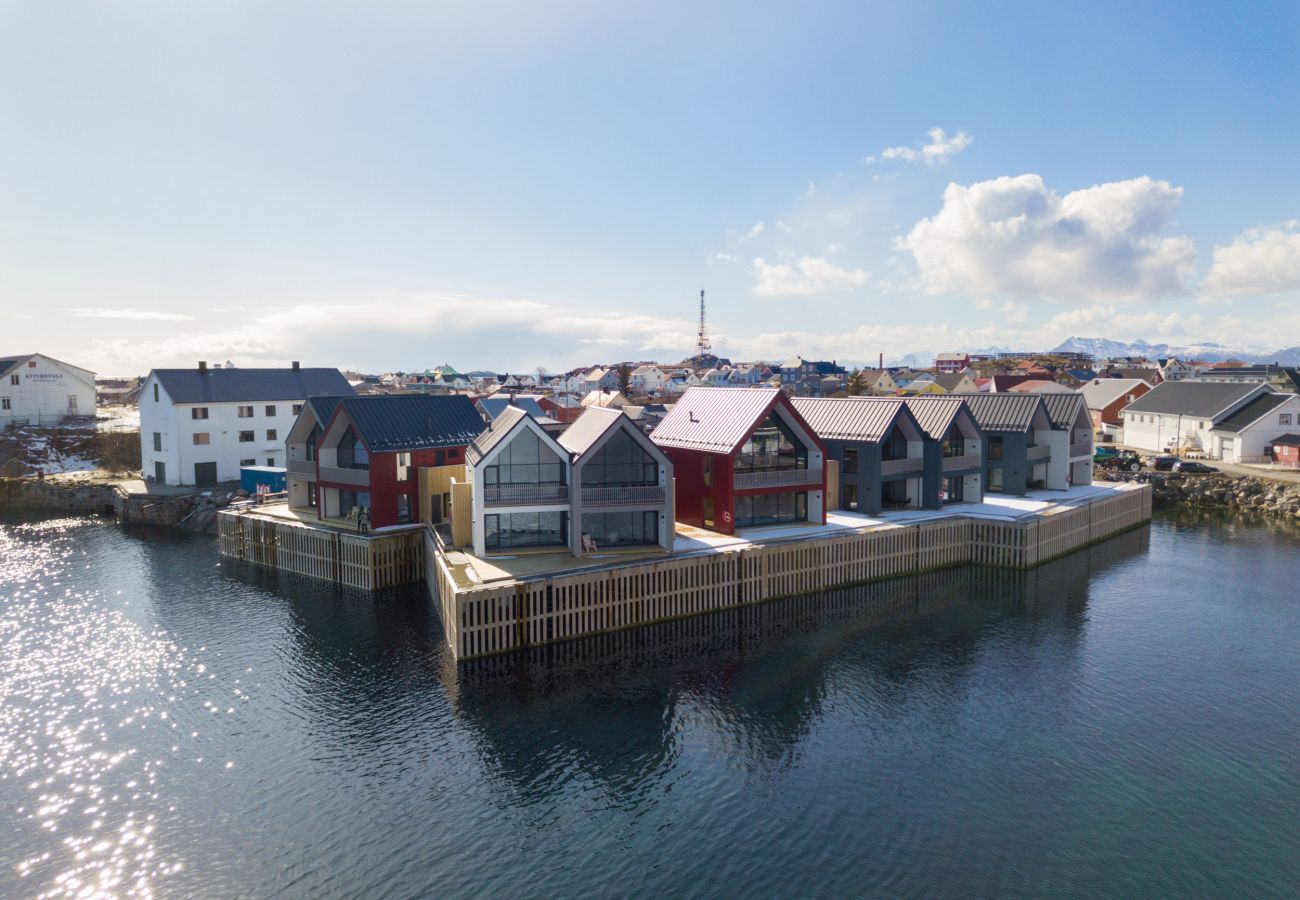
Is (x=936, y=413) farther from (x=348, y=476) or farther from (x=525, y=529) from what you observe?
(x=348, y=476)

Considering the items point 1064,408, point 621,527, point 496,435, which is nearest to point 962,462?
point 1064,408

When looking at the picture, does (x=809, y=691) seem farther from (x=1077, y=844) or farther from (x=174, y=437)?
(x=174, y=437)

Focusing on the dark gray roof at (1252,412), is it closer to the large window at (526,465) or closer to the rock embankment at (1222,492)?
the rock embankment at (1222,492)

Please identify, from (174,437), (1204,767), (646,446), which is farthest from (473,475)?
(174,437)

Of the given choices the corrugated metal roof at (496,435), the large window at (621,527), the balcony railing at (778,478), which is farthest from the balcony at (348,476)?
the balcony railing at (778,478)

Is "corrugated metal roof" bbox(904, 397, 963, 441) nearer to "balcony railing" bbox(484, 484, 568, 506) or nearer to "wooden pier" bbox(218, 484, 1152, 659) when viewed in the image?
"wooden pier" bbox(218, 484, 1152, 659)

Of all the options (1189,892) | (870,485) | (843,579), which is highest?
(870,485)
